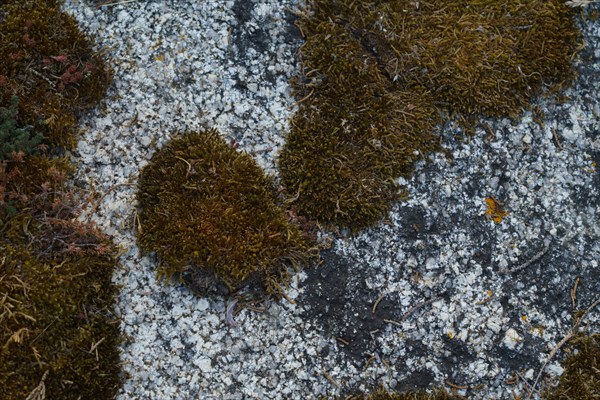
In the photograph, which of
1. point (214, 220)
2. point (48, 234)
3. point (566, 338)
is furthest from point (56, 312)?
point (566, 338)

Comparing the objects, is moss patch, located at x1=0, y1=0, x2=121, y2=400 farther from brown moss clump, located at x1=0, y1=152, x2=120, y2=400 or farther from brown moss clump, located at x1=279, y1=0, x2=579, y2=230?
brown moss clump, located at x1=279, y1=0, x2=579, y2=230

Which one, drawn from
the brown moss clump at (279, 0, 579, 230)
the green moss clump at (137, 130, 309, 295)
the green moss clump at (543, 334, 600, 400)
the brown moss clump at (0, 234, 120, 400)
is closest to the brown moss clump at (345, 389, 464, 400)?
the green moss clump at (543, 334, 600, 400)

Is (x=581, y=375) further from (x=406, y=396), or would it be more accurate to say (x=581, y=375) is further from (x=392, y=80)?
(x=392, y=80)

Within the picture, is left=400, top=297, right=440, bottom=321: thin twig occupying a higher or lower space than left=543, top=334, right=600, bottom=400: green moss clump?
lower

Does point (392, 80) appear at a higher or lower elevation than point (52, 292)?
higher

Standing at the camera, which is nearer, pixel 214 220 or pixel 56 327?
pixel 56 327

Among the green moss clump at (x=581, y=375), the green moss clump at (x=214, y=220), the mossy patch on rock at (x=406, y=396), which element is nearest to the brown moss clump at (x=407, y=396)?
the mossy patch on rock at (x=406, y=396)

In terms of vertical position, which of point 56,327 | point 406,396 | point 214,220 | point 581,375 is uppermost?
point 581,375

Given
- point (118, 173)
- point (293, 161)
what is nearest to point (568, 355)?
point (293, 161)
